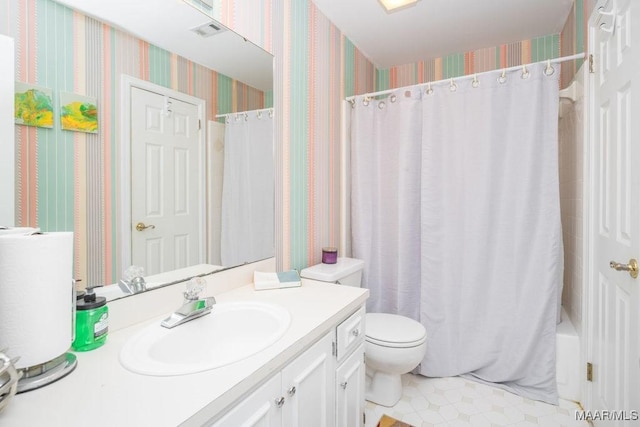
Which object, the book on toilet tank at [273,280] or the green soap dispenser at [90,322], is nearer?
the green soap dispenser at [90,322]

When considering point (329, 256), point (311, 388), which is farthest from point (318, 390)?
point (329, 256)

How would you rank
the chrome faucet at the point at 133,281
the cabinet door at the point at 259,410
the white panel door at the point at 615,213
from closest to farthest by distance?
1. the cabinet door at the point at 259,410
2. the chrome faucet at the point at 133,281
3. the white panel door at the point at 615,213

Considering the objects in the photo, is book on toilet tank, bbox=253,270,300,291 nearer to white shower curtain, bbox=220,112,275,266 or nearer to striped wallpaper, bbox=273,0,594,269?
white shower curtain, bbox=220,112,275,266

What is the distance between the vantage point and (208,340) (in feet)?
3.64

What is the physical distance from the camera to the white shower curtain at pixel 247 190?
147 centimetres

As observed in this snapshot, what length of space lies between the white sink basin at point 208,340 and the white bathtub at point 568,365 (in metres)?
1.65

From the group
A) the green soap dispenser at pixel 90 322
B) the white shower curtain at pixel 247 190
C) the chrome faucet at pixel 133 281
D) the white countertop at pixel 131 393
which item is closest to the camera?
the white countertop at pixel 131 393

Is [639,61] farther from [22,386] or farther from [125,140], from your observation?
[22,386]

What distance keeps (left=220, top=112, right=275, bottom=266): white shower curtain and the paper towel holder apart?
2.29 ft

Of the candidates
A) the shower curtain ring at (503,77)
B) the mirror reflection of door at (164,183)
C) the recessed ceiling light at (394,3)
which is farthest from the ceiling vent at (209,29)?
the shower curtain ring at (503,77)

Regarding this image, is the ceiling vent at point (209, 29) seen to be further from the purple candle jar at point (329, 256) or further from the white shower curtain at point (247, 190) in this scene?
the purple candle jar at point (329, 256)

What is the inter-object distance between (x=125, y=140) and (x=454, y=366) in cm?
215

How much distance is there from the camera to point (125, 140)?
3.51 ft

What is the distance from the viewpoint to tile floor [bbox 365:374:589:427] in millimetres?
1714
